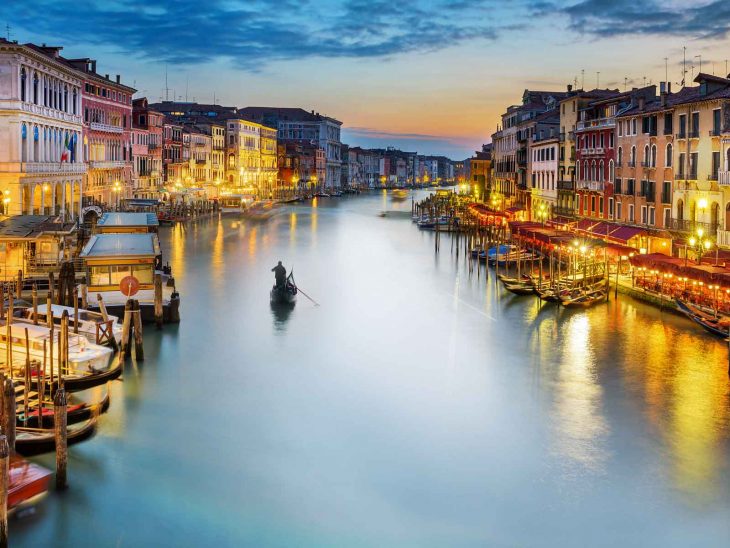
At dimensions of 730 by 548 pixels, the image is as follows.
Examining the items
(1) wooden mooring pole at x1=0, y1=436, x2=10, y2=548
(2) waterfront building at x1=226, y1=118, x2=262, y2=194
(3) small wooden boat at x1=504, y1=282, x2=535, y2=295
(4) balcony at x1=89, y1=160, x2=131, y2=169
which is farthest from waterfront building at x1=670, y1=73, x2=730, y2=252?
(2) waterfront building at x1=226, y1=118, x2=262, y2=194

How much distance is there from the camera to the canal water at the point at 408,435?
27.4 ft

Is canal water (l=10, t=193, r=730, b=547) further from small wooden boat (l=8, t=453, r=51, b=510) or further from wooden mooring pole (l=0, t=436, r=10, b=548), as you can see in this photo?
wooden mooring pole (l=0, t=436, r=10, b=548)

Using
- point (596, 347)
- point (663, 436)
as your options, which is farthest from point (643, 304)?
point (663, 436)

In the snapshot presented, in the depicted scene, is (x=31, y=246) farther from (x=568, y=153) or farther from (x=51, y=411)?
(x=568, y=153)

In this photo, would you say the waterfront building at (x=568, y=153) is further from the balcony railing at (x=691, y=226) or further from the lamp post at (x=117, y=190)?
the lamp post at (x=117, y=190)

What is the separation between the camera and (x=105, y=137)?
125 feet

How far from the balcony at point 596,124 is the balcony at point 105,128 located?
1994 centimetres

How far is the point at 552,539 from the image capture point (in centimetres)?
814

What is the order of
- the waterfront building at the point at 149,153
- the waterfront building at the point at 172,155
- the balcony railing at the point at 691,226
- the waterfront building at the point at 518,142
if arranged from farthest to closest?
the waterfront building at the point at 172,155, the waterfront building at the point at 149,153, the waterfront building at the point at 518,142, the balcony railing at the point at 691,226

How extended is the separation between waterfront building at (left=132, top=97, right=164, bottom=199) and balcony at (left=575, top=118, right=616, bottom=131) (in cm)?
2408

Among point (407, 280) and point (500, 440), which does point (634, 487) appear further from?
point (407, 280)

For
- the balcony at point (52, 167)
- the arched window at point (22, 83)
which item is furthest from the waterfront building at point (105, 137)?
the arched window at point (22, 83)

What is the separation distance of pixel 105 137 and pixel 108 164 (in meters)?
1.27

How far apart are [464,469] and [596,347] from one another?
265 inches
